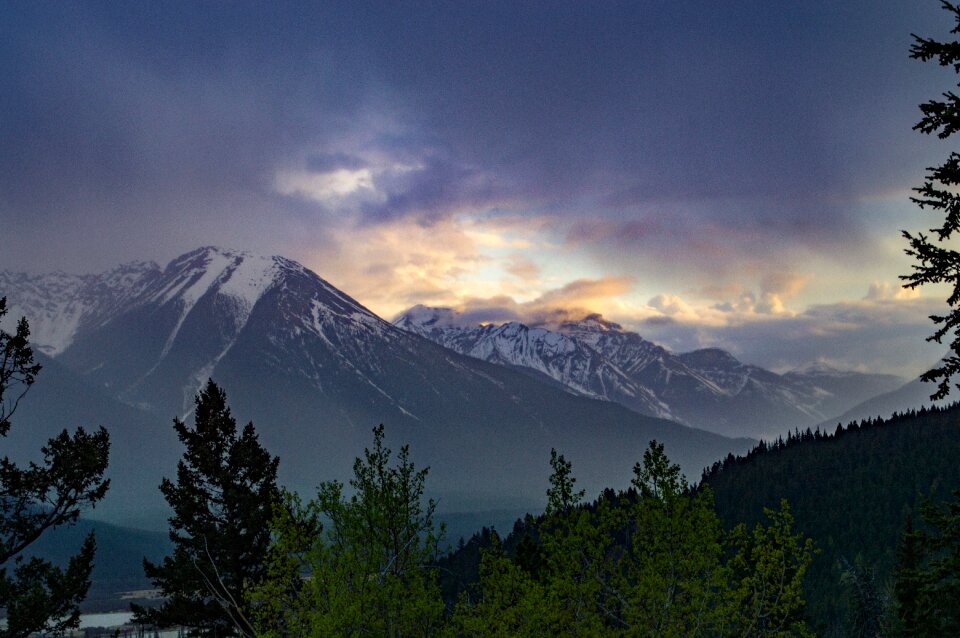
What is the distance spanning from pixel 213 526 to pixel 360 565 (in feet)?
52.5

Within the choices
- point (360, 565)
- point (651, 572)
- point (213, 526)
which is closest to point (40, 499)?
point (360, 565)

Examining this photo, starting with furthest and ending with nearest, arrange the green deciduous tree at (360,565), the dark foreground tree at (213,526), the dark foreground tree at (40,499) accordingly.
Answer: the dark foreground tree at (213,526), the dark foreground tree at (40,499), the green deciduous tree at (360,565)

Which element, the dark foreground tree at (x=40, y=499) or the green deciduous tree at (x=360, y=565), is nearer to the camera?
the green deciduous tree at (x=360, y=565)

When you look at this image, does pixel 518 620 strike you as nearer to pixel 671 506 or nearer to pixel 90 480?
pixel 671 506

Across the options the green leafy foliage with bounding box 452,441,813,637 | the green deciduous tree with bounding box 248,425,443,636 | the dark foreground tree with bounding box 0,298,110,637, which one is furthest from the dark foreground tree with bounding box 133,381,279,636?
the green leafy foliage with bounding box 452,441,813,637

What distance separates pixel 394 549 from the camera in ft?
91.8

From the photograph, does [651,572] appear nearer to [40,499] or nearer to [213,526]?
[40,499]

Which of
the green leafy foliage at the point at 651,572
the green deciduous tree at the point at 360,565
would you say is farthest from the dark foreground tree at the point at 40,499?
the green leafy foliage at the point at 651,572

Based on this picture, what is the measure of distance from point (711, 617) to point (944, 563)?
7.72 meters

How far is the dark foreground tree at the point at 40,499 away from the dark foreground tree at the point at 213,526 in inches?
369

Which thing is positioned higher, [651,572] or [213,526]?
[213,526]

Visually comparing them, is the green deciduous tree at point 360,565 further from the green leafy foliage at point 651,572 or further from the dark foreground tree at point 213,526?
the dark foreground tree at point 213,526

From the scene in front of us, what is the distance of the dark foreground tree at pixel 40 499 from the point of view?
86.4 feet

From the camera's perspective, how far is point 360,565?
84.1ft
